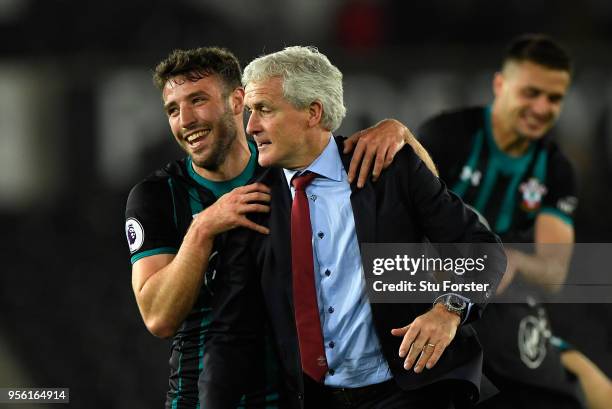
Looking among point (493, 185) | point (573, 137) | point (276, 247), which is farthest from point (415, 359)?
point (573, 137)

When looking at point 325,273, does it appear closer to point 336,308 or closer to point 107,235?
point 336,308

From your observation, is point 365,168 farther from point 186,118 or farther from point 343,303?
point 186,118

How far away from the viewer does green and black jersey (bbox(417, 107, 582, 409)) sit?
3664mm

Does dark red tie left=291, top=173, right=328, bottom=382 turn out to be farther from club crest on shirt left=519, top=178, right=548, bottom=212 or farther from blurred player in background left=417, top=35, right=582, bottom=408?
club crest on shirt left=519, top=178, right=548, bottom=212

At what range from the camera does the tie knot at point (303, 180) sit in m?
2.51

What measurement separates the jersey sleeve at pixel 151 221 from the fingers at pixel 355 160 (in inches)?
20.8

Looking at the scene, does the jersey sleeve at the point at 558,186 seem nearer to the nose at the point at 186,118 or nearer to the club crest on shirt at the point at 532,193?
the club crest on shirt at the point at 532,193

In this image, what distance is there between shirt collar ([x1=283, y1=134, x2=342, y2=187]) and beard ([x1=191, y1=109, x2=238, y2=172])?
1.06ft

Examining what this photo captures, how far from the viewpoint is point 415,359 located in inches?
90.6

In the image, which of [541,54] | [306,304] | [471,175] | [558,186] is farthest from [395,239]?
[541,54]

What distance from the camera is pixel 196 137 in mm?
2861

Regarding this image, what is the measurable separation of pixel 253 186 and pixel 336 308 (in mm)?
352

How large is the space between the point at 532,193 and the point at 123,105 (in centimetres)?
318

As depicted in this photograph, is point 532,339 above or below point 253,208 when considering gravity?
below
